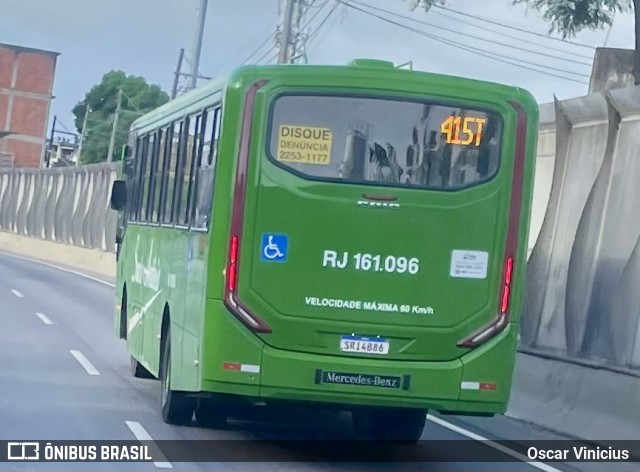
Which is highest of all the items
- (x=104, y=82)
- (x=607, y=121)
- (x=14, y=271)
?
(x=104, y=82)

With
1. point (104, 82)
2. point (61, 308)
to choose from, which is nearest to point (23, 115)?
point (104, 82)

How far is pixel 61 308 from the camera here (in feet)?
90.5

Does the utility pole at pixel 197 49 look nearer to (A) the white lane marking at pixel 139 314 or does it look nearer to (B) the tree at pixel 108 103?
(A) the white lane marking at pixel 139 314

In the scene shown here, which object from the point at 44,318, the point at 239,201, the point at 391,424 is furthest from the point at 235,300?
the point at 44,318

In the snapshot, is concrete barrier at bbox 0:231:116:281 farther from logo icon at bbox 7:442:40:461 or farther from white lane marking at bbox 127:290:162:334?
logo icon at bbox 7:442:40:461

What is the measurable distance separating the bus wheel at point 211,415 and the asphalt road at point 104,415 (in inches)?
5.4

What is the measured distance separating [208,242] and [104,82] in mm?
129780

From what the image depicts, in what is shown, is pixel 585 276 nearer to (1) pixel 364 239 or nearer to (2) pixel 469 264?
(2) pixel 469 264

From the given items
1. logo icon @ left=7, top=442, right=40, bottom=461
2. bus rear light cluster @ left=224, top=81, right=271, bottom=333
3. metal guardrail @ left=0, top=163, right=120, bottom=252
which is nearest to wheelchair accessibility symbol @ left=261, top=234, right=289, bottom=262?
bus rear light cluster @ left=224, top=81, right=271, bottom=333

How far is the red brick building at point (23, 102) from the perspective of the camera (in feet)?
389

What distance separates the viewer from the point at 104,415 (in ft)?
43.3

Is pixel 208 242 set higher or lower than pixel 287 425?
higher

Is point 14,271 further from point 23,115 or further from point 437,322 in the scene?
point 23,115

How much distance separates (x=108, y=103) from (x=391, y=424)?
127m
